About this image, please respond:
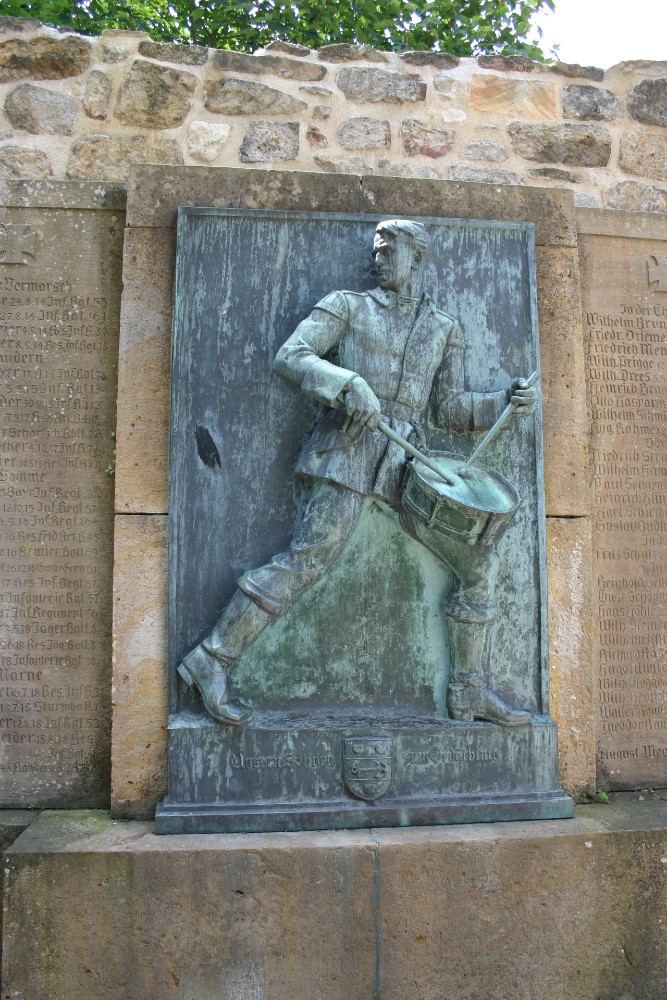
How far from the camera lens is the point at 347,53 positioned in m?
3.97

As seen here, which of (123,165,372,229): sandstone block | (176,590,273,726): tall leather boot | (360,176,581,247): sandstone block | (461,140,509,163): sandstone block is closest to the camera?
(176,590,273,726): tall leather boot

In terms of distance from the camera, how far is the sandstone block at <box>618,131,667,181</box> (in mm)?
4160

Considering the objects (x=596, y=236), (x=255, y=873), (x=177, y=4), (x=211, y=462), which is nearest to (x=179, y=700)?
(x=255, y=873)

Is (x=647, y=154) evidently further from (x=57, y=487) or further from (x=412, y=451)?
(x=57, y=487)

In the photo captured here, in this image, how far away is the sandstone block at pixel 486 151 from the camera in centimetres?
406

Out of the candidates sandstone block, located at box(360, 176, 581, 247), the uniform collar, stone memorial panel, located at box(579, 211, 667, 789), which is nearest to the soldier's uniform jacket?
the uniform collar

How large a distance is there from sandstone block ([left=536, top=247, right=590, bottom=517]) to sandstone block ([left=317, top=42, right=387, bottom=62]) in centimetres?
137

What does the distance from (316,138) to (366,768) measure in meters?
2.89

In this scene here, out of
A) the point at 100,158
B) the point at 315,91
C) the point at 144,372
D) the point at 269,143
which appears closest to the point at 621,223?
the point at 315,91

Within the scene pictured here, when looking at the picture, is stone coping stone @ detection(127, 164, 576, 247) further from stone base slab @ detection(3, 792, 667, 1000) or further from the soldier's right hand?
stone base slab @ detection(3, 792, 667, 1000)

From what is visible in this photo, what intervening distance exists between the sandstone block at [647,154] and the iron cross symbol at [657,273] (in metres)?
0.67

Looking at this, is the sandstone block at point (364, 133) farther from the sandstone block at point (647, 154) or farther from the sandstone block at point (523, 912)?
the sandstone block at point (523, 912)

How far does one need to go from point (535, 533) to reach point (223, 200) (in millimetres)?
1878

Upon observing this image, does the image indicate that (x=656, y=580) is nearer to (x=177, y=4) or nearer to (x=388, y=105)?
(x=388, y=105)
